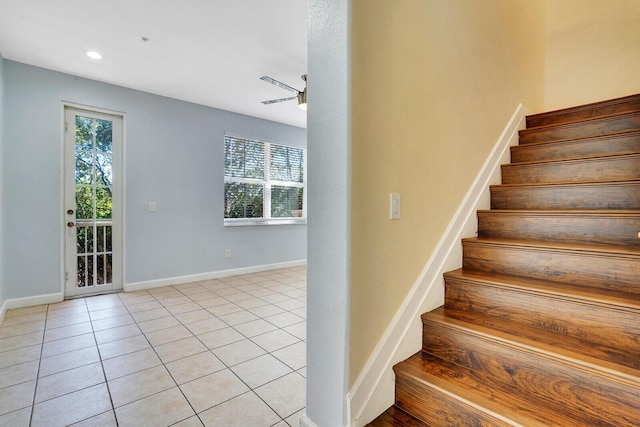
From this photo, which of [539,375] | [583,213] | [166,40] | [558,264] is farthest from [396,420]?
[166,40]

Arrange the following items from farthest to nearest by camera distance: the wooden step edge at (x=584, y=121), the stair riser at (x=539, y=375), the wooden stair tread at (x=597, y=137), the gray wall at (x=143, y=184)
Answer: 1. the gray wall at (x=143, y=184)
2. the wooden step edge at (x=584, y=121)
3. the wooden stair tread at (x=597, y=137)
4. the stair riser at (x=539, y=375)

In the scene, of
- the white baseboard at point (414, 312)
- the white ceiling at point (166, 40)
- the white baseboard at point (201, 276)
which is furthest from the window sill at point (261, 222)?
the white baseboard at point (414, 312)

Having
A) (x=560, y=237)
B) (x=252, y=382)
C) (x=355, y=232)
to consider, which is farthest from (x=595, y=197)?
(x=252, y=382)

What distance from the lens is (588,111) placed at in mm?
2422

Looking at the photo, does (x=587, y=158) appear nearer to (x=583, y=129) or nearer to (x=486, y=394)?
(x=583, y=129)

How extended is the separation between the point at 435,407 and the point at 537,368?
408 millimetres

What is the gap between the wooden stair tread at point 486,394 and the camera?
101 centimetres

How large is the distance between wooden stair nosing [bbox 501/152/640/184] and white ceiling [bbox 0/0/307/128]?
1.99 meters

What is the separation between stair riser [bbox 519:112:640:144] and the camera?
205cm

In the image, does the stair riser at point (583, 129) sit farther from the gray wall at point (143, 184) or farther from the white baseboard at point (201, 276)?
the white baseboard at point (201, 276)

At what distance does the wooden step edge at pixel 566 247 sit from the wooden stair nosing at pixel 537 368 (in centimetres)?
53

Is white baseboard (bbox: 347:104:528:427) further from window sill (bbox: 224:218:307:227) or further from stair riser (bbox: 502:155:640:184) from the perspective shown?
window sill (bbox: 224:218:307:227)

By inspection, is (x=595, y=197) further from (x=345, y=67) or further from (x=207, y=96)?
(x=207, y=96)

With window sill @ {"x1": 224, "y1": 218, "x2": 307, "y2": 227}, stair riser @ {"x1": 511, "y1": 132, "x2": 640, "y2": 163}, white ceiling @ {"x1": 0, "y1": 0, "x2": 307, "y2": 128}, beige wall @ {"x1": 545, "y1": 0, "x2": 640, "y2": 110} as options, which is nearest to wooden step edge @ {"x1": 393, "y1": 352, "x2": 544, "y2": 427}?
stair riser @ {"x1": 511, "y1": 132, "x2": 640, "y2": 163}
